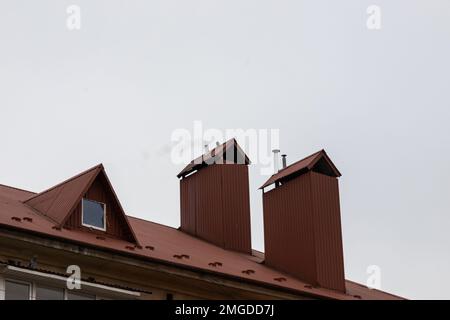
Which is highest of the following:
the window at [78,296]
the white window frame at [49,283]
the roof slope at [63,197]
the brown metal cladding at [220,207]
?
the brown metal cladding at [220,207]

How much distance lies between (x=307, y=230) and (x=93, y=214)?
9116 millimetres

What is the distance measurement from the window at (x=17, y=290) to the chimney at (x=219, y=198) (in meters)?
14.3

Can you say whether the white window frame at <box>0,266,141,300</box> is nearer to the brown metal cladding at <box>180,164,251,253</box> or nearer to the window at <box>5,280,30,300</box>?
the window at <box>5,280,30,300</box>

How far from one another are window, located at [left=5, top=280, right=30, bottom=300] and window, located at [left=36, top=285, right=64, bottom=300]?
0.27 meters

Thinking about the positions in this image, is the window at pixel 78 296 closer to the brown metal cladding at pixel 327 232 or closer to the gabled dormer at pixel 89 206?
the gabled dormer at pixel 89 206

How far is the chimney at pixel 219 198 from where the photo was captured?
40938mm

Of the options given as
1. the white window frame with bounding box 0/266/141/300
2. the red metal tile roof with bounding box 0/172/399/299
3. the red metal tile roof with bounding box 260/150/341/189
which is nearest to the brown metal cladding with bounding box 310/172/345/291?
the red metal tile roof with bounding box 260/150/341/189

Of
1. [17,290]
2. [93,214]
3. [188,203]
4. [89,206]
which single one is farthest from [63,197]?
[188,203]

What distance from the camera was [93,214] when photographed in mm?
31734

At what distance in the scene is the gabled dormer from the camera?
102ft

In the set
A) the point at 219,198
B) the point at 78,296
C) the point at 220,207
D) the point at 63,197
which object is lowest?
the point at 78,296

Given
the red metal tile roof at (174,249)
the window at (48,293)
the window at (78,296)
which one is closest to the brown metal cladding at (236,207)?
the red metal tile roof at (174,249)

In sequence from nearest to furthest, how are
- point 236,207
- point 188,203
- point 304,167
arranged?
point 304,167
point 236,207
point 188,203

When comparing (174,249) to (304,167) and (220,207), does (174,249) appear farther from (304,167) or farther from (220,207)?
(220,207)
